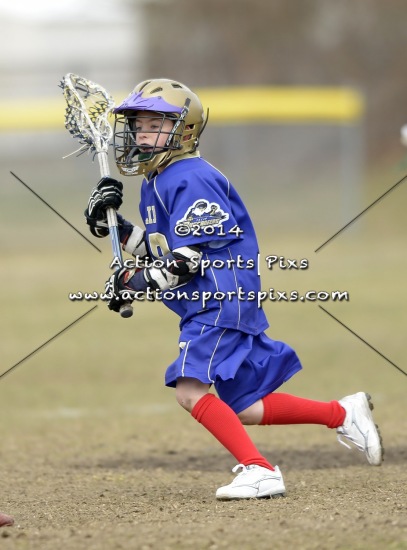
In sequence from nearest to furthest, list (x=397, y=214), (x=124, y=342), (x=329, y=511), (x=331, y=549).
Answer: (x=331, y=549) < (x=329, y=511) < (x=124, y=342) < (x=397, y=214)

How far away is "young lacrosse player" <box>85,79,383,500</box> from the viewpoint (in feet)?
15.5

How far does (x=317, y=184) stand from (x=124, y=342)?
44.5ft

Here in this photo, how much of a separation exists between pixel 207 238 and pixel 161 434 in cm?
277

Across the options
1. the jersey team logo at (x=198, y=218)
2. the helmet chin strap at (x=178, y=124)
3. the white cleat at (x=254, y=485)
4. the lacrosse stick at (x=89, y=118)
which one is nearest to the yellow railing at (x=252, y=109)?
the lacrosse stick at (x=89, y=118)

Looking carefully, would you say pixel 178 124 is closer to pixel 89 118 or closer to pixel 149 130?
pixel 149 130

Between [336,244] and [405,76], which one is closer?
[336,244]

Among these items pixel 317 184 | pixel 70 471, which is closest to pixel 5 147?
pixel 317 184

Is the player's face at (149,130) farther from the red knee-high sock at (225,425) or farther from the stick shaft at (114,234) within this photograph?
the red knee-high sock at (225,425)

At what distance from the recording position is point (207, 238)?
472 centimetres

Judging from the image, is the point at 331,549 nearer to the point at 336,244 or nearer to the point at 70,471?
the point at 70,471

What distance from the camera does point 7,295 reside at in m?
14.9

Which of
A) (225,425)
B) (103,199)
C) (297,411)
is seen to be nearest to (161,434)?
(297,411)

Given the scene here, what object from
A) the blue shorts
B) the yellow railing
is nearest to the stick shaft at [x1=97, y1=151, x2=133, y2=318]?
the blue shorts

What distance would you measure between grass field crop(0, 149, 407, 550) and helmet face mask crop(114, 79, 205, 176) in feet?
4.72
